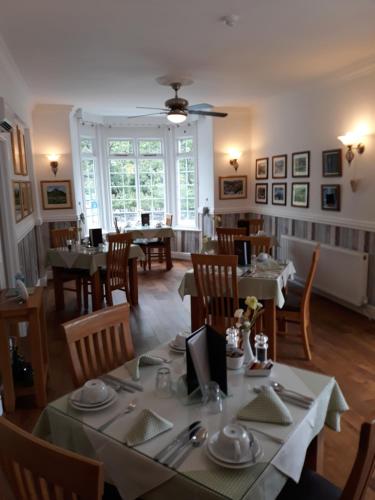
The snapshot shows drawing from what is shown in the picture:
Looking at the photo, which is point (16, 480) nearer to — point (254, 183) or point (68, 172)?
point (68, 172)

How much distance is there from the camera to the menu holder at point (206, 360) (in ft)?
A: 4.99

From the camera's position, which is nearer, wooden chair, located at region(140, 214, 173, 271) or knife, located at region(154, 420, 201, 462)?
knife, located at region(154, 420, 201, 462)

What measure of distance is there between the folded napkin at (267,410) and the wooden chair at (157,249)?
565cm

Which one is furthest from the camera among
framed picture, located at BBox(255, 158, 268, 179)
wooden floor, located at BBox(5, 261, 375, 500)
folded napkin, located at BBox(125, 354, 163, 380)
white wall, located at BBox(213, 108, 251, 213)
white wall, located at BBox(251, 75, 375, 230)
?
white wall, located at BBox(213, 108, 251, 213)

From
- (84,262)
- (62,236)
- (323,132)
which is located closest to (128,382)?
(84,262)

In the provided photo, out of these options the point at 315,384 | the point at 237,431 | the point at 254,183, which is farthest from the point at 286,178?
the point at 237,431

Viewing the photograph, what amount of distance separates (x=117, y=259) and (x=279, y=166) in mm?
3124

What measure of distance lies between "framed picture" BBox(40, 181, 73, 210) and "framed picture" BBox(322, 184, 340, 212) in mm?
4044

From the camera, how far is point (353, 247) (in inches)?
183

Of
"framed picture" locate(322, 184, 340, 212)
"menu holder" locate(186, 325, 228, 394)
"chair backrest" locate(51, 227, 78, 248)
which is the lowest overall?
"menu holder" locate(186, 325, 228, 394)

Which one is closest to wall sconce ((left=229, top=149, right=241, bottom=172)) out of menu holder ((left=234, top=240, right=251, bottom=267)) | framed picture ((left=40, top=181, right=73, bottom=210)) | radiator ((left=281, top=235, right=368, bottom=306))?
radiator ((left=281, top=235, right=368, bottom=306))

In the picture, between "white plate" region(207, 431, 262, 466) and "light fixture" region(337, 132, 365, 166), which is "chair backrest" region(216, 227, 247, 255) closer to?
"light fixture" region(337, 132, 365, 166)

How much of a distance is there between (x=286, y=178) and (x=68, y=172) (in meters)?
3.57

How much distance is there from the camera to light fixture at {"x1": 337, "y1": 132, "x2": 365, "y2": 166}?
4389 mm
